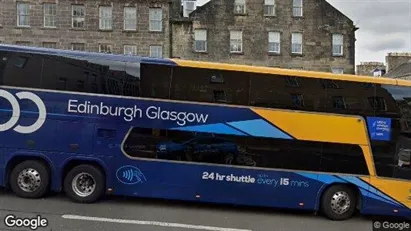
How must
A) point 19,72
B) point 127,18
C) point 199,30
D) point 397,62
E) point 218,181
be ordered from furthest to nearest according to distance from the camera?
point 397,62, point 199,30, point 127,18, point 218,181, point 19,72

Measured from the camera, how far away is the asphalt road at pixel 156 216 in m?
6.73

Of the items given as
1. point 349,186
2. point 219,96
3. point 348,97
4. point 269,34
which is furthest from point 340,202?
point 269,34

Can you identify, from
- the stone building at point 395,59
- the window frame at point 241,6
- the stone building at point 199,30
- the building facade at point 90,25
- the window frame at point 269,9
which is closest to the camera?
the building facade at point 90,25

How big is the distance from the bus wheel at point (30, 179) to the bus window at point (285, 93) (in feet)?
15.5

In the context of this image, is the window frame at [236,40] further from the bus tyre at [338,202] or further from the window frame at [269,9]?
the bus tyre at [338,202]

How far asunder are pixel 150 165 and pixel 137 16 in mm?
25044

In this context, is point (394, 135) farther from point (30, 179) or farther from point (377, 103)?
point (30, 179)

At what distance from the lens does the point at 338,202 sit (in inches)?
310

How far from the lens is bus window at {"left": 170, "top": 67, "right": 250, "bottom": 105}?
25.5 feet

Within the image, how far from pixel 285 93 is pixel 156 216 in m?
3.70

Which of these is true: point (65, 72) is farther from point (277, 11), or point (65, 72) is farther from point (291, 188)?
point (277, 11)

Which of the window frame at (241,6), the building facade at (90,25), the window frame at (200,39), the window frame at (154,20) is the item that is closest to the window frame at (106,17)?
the building facade at (90,25)

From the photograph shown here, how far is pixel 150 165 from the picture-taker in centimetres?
781

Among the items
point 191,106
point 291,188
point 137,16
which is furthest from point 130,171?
point 137,16
